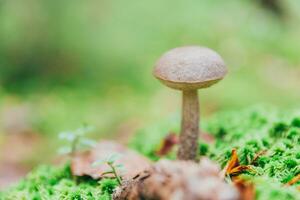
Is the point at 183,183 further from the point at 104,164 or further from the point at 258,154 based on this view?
the point at 104,164

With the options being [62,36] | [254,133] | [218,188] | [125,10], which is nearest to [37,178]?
[254,133]

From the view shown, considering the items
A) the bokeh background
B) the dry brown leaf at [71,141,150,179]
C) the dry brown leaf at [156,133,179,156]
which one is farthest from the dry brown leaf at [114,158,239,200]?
the bokeh background

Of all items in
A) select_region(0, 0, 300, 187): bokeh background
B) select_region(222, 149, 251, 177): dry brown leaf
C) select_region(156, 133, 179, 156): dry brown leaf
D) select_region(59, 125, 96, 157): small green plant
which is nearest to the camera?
select_region(222, 149, 251, 177): dry brown leaf

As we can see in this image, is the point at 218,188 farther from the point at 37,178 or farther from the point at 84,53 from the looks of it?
the point at 84,53

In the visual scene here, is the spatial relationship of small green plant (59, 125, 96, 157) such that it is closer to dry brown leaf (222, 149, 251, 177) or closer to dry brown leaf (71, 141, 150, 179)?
dry brown leaf (71, 141, 150, 179)

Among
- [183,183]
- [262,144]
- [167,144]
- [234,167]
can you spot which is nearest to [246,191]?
[183,183]
